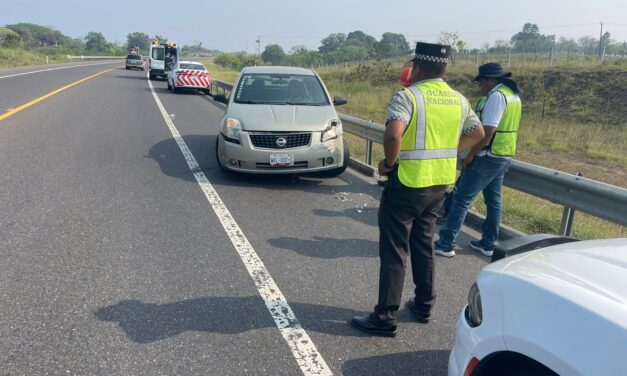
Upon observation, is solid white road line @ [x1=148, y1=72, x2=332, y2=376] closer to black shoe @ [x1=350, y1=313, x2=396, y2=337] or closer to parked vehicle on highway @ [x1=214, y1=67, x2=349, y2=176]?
black shoe @ [x1=350, y1=313, x2=396, y2=337]

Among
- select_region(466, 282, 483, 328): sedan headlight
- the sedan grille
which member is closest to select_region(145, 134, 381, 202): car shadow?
the sedan grille

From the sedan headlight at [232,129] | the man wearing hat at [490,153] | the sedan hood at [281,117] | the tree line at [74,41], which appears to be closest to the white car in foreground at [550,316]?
the man wearing hat at [490,153]

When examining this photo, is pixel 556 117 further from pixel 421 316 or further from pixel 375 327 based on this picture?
pixel 375 327

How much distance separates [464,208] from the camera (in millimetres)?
5008

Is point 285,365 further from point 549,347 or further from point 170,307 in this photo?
point 549,347

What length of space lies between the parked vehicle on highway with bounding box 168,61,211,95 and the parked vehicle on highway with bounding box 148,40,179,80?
985 centimetres

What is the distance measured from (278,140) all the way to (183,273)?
10.6 ft

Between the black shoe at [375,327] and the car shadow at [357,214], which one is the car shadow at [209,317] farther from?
the car shadow at [357,214]

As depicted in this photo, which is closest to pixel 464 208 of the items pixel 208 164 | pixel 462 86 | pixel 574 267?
pixel 574 267

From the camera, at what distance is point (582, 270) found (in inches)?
82.3

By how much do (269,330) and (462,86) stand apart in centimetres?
2806

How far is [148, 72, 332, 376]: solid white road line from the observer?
3.14 m

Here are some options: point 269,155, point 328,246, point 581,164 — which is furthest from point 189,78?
point 328,246

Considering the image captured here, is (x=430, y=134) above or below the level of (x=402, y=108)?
below
